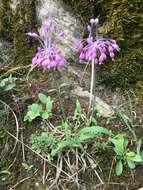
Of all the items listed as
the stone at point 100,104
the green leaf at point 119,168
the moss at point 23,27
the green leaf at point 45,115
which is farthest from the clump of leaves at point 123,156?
the moss at point 23,27

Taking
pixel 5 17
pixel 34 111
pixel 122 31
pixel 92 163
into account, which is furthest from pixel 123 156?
pixel 5 17

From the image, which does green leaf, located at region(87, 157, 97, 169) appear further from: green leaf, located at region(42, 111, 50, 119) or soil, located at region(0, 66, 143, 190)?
green leaf, located at region(42, 111, 50, 119)

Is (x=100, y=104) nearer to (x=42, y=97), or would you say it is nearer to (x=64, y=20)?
(x=42, y=97)

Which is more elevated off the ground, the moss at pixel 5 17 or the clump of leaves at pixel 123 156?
the moss at pixel 5 17

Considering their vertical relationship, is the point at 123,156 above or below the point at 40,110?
below

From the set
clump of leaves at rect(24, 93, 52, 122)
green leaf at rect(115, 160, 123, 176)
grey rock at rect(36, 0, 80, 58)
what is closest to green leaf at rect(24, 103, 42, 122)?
clump of leaves at rect(24, 93, 52, 122)

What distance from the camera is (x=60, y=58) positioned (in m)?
2.59

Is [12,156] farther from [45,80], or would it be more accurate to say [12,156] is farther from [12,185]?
[45,80]

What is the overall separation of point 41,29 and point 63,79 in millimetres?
379

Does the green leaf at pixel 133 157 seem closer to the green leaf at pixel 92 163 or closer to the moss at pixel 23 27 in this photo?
the green leaf at pixel 92 163

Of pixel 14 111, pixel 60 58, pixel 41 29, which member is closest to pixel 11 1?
pixel 41 29

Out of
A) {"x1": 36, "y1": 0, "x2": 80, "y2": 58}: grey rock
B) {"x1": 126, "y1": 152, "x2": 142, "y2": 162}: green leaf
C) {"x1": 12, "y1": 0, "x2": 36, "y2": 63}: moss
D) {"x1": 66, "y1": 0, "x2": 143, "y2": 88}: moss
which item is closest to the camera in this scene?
{"x1": 126, "y1": 152, "x2": 142, "y2": 162}: green leaf

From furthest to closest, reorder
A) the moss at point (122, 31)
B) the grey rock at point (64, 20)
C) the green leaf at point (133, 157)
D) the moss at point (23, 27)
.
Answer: the moss at point (23, 27), the grey rock at point (64, 20), the moss at point (122, 31), the green leaf at point (133, 157)

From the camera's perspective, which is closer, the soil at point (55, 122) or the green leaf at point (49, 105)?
the soil at point (55, 122)
